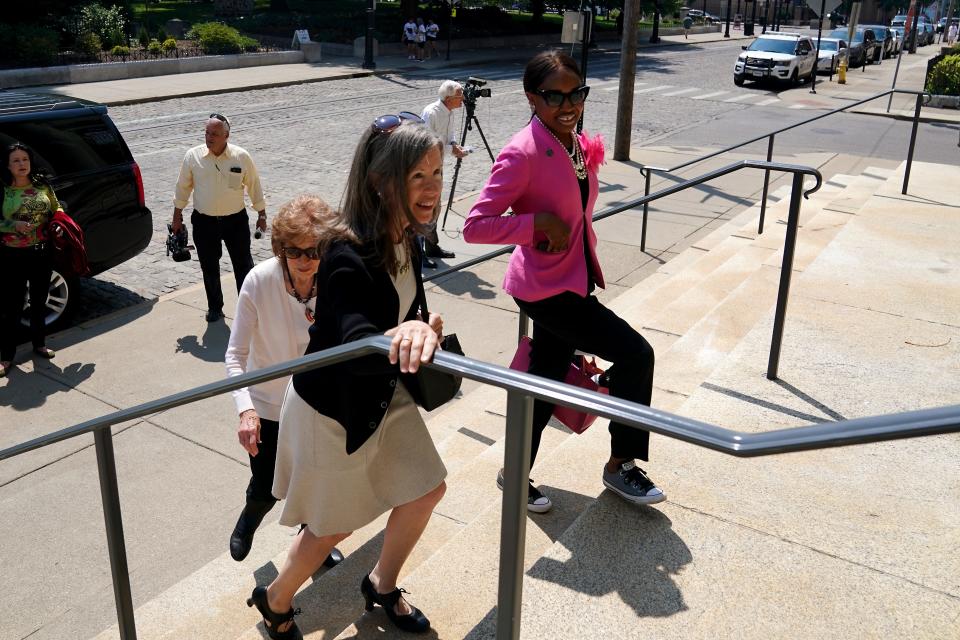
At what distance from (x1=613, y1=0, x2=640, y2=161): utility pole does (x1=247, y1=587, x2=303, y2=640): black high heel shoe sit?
503 inches

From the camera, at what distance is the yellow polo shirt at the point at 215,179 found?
7164 mm

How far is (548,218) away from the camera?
10.7ft

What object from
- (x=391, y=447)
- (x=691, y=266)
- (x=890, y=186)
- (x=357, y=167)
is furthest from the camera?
(x=890, y=186)

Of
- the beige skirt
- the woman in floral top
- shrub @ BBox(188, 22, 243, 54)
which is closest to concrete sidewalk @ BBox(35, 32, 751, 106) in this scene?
shrub @ BBox(188, 22, 243, 54)

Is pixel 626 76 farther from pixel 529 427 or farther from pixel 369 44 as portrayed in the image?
pixel 369 44

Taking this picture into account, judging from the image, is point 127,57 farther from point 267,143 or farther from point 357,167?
point 357,167

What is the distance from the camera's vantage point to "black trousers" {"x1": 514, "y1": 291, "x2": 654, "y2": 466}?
335 centimetres

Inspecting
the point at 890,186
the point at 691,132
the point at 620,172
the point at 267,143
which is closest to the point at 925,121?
the point at 691,132

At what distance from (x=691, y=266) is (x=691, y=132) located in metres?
11.3

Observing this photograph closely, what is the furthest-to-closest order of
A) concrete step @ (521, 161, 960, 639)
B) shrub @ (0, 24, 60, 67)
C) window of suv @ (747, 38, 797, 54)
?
window of suv @ (747, 38, 797, 54)
shrub @ (0, 24, 60, 67)
concrete step @ (521, 161, 960, 639)

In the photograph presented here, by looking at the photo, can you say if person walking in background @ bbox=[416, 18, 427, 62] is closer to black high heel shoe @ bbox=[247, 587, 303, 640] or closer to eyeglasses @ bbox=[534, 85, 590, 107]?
eyeglasses @ bbox=[534, 85, 590, 107]

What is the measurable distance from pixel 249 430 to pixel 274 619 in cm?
74

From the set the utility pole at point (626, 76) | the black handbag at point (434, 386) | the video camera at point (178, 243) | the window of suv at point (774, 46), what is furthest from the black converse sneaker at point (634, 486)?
the window of suv at point (774, 46)

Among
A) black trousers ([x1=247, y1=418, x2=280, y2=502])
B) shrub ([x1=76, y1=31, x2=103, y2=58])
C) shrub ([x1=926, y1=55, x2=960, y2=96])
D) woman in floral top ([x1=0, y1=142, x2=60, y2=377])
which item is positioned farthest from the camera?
shrub ([x1=76, y1=31, x2=103, y2=58])
